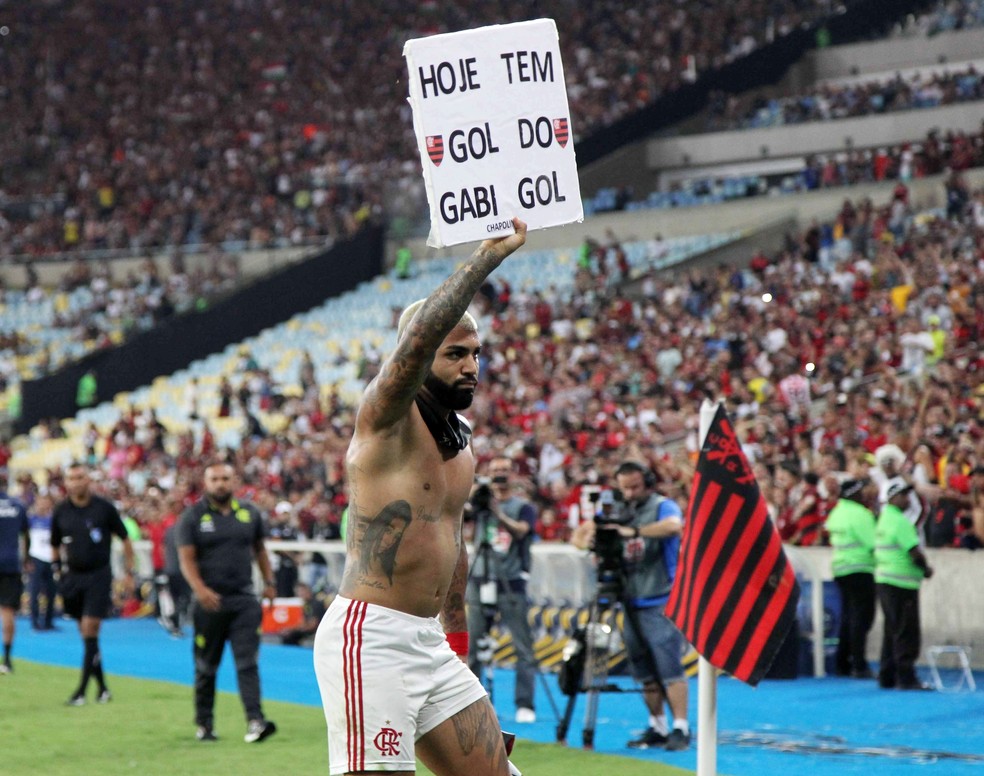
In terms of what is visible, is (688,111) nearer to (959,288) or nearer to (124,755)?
(959,288)

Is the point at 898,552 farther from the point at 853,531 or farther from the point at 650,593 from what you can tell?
the point at 650,593

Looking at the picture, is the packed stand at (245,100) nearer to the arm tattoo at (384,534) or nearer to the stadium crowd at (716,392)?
the stadium crowd at (716,392)

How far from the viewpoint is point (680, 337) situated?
25312mm

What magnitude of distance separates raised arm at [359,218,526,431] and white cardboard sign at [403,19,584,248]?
171mm

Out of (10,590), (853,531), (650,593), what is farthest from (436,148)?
(10,590)

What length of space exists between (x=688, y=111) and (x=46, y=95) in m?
19.9

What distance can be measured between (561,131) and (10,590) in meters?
12.6

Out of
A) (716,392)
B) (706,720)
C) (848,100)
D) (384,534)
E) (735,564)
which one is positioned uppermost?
(848,100)

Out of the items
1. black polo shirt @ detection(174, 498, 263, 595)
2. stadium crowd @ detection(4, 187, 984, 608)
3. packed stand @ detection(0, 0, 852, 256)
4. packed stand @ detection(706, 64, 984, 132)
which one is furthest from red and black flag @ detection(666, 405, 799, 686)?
packed stand @ detection(0, 0, 852, 256)

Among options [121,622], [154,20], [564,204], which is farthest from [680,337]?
[154,20]

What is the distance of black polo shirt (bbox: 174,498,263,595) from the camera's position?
1155 cm

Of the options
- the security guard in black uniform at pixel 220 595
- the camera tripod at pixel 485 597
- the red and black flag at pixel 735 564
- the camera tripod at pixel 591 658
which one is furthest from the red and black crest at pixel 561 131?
the camera tripod at pixel 485 597

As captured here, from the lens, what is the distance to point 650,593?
11367 millimetres

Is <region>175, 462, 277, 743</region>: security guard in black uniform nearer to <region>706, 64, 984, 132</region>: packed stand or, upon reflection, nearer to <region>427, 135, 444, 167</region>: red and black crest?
<region>427, 135, 444, 167</region>: red and black crest
